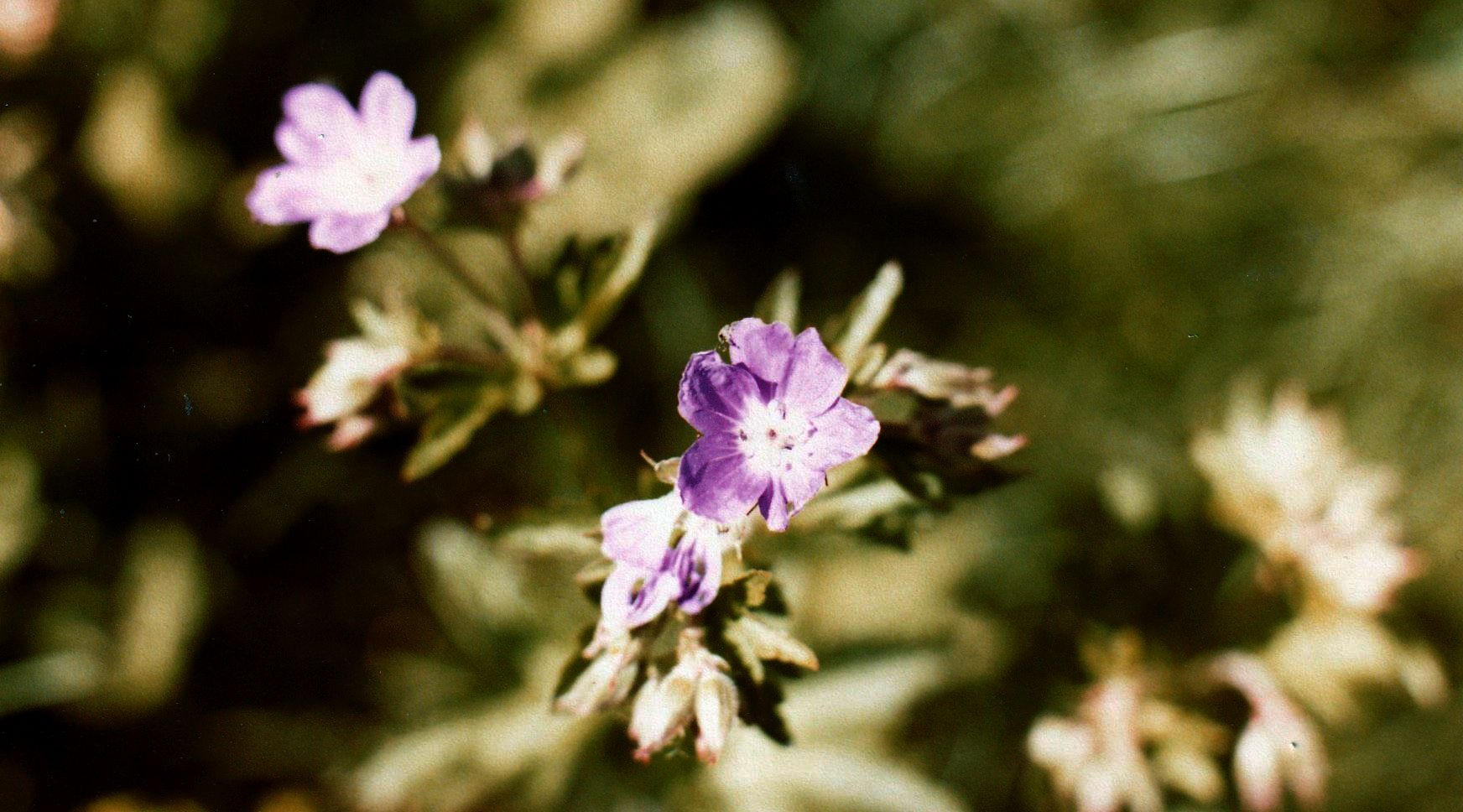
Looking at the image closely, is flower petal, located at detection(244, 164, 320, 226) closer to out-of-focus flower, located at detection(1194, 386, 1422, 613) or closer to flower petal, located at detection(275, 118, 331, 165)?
flower petal, located at detection(275, 118, 331, 165)

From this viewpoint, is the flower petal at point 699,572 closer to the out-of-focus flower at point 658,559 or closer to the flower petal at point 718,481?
the out-of-focus flower at point 658,559

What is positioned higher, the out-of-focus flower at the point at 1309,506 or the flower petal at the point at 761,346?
the flower petal at the point at 761,346

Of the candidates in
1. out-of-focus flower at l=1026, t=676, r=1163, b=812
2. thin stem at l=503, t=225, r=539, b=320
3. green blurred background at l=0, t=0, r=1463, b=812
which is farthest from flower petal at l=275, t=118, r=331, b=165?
out-of-focus flower at l=1026, t=676, r=1163, b=812

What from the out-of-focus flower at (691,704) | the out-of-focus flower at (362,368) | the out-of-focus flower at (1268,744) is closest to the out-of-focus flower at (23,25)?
the out-of-focus flower at (362,368)

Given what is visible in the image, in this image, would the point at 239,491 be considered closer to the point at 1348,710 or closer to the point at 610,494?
the point at 610,494

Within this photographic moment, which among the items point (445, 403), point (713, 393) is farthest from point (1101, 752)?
point (445, 403)

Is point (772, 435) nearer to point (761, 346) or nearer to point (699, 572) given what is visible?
point (761, 346)

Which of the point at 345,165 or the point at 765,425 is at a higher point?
the point at 345,165
